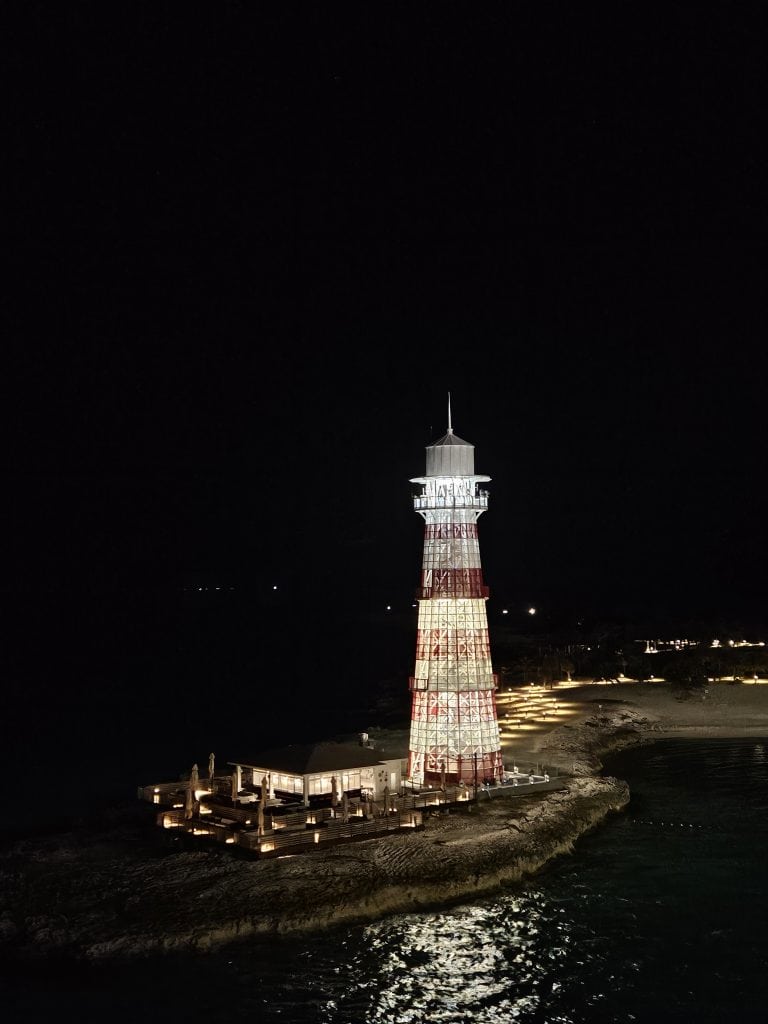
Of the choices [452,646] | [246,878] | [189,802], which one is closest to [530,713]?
[452,646]

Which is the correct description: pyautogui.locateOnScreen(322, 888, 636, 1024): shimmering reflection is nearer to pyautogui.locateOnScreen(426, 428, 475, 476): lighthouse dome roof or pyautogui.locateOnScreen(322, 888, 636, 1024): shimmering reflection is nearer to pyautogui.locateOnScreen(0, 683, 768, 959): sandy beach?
pyautogui.locateOnScreen(0, 683, 768, 959): sandy beach

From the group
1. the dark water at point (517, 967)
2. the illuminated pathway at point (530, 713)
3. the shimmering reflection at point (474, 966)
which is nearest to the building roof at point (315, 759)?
the dark water at point (517, 967)

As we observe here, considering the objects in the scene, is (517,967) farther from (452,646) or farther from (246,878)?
(452,646)

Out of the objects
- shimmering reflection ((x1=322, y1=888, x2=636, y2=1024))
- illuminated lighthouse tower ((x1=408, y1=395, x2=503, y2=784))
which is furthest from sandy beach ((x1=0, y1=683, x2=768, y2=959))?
illuminated lighthouse tower ((x1=408, y1=395, x2=503, y2=784))

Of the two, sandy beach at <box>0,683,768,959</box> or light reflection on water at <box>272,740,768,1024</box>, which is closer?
light reflection on water at <box>272,740,768,1024</box>

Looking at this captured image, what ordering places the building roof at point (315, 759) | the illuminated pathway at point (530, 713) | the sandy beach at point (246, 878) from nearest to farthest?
1. the sandy beach at point (246, 878)
2. the building roof at point (315, 759)
3. the illuminated pathway at point (530, 713)

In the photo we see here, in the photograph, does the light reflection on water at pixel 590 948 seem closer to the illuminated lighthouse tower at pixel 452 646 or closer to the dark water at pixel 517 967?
the dark water at pixel 517 967

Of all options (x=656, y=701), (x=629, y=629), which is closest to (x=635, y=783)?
(x=656, y=701)
